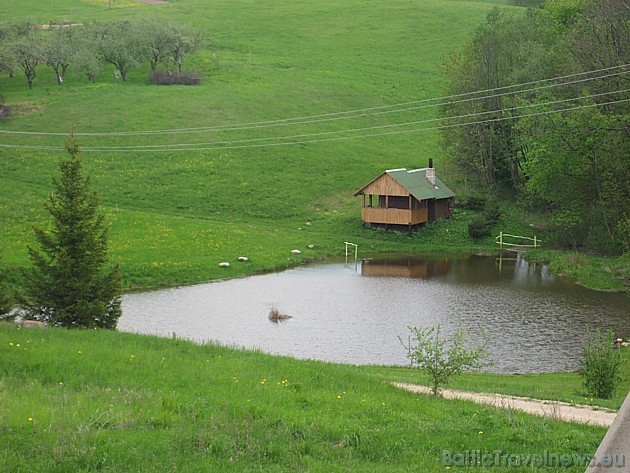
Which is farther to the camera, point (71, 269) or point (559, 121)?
point (559, 121)

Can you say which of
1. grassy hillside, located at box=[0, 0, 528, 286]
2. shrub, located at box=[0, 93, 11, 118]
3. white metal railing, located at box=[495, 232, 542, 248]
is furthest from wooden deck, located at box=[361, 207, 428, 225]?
shrub, located at box=[0, 93, 11, 118]

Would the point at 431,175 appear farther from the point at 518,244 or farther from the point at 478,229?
the point at 518,244

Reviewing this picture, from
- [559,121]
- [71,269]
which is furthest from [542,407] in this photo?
[559,121]

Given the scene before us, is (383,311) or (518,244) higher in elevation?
(518,244)

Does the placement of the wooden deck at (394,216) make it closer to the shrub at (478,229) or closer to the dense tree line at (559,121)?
the shrub at (478,229)

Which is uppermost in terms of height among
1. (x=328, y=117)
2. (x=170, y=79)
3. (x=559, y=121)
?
(x=170, y=79)

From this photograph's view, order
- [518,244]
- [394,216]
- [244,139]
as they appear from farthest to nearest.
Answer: [244,139] < [394,216] < [518,244]

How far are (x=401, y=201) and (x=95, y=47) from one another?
45.0 metres

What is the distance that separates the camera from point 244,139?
73625mm

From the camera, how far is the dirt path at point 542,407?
15.8 metres

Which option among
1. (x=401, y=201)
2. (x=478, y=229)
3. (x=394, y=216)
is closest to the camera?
(x=478, y=229)

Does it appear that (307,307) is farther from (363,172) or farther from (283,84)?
(283,84)

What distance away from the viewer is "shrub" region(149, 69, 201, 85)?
8594cm

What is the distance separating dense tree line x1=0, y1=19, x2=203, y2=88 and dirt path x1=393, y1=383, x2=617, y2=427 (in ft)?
242
